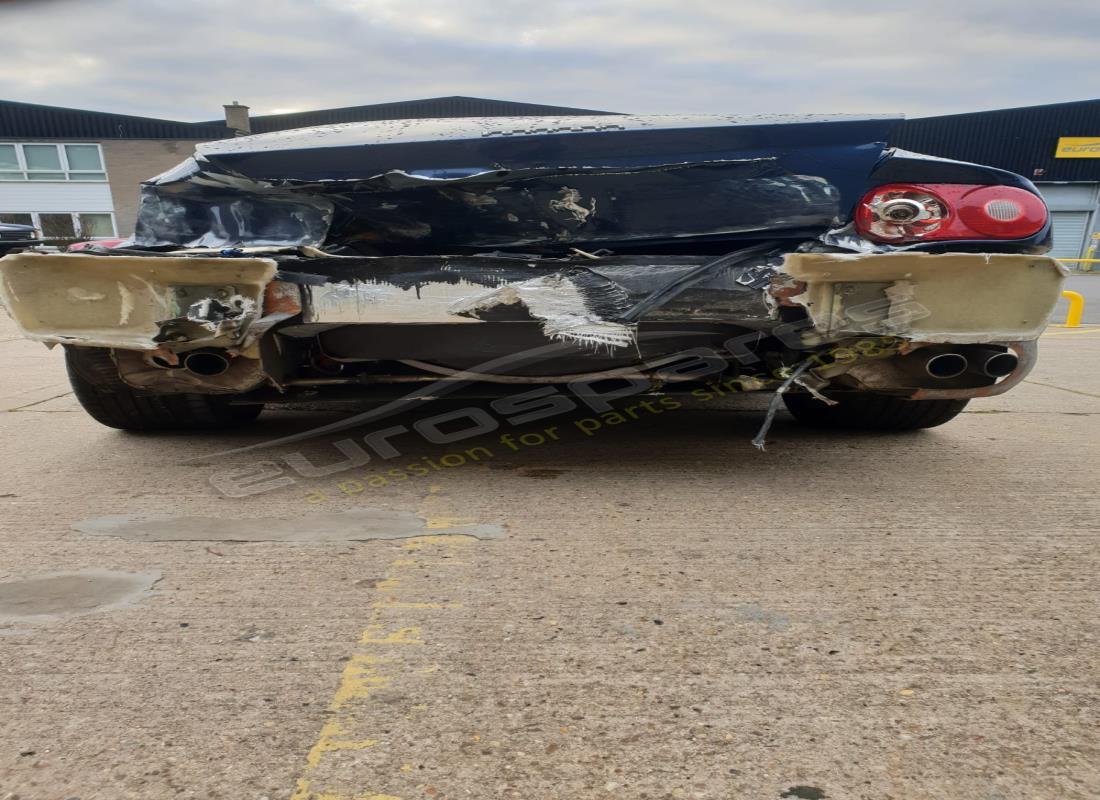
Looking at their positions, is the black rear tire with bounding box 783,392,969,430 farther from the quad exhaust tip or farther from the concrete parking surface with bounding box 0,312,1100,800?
the quad exhaust tip

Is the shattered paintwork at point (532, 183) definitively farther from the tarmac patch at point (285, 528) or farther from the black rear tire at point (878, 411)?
the black rear tire at point (878, 411)

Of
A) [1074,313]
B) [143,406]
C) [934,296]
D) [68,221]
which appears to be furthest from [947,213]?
[68,221]

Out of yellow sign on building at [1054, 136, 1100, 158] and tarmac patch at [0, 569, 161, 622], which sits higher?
yellow sign on building at [1054, 136, 1100, 158]

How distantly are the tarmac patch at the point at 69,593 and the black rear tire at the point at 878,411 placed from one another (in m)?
2.37

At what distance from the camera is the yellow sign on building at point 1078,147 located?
26672 millimetres

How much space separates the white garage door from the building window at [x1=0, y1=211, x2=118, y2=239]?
36.1 metres

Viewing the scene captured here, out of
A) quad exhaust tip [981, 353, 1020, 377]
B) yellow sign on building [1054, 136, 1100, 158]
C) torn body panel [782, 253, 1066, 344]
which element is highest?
yellow sign on building [1054, 136, 1100, 158]

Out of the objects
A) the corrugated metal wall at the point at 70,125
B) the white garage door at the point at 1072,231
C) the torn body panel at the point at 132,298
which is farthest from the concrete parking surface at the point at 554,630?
the white garage door at the point at 1072,231

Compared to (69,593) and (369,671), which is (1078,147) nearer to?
(369,671)

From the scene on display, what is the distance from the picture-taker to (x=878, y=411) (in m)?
2.90

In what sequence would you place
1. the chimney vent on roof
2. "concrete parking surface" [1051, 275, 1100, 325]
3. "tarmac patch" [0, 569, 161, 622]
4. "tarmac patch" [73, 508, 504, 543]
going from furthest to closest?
the chimney vent on roof → "concrete parking surface" [1051, 275, 1100, 325] → "tarmac patch" [73, 508, 504, 543] → "tarmac patch" [0, 569, 161, 622]

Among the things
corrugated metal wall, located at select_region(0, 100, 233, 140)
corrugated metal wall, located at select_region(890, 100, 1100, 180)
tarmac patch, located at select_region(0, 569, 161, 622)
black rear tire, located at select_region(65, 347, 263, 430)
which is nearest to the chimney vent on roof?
corrugated metal wall, located at select_region(0, 100, 233, 140)

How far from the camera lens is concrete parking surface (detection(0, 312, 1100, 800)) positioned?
107 centimetres

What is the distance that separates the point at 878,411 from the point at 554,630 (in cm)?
205
